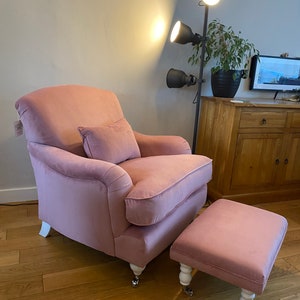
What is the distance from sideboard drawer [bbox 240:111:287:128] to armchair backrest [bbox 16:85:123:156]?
1.00 metres

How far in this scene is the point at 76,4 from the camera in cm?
205

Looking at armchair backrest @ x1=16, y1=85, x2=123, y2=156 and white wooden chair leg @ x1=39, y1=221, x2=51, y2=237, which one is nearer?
armchair backrest @ x1=16, y1=85, x2=123, y2=156

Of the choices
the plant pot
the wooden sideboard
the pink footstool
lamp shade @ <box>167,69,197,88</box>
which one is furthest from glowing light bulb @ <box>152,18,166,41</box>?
the pink footstool

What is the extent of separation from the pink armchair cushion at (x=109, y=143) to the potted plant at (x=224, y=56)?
3.13 ft

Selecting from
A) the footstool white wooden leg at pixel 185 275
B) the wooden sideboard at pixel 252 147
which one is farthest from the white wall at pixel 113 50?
the footstool white wooden leg at pixel 185 275

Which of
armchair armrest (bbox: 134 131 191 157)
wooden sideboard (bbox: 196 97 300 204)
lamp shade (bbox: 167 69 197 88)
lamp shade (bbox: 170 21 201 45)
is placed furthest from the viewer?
lamp shade (bbox: 167 69 197 88)

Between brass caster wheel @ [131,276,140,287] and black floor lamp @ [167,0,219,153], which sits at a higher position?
black floor lamp @ [167,0,219,153]

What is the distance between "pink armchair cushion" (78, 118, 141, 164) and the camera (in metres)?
1.60

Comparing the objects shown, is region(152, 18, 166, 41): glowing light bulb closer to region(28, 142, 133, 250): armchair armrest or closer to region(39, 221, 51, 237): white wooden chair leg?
region(28, 142, 133, 250): armchair armrest

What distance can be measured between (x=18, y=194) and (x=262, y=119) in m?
1.99

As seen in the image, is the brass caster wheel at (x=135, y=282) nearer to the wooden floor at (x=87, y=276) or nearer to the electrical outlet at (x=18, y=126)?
the wooden floor at (x=87, y=276)

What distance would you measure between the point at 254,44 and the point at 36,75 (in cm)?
189

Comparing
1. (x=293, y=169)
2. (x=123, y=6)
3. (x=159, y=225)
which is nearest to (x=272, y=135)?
(x=293, y=169)

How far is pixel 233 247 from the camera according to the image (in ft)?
4.06
